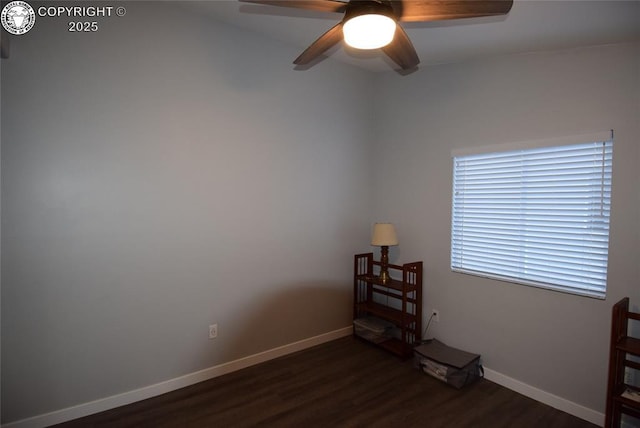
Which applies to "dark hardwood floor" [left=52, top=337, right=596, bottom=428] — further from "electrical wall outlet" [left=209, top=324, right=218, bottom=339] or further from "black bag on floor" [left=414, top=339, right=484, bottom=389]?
"electrical wall outlet" [left=209, top=324, right=218, bottom=339]

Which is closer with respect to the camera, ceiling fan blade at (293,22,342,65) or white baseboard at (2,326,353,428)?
ceiling fan blade at (293,22,342,65)

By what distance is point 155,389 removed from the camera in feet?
7.95

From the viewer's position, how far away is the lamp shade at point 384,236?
3246mm

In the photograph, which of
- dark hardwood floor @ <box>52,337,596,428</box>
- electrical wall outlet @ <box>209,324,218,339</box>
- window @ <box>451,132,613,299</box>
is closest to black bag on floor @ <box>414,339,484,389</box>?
dark hardwood floor @ <box>52,337,596,428</box>

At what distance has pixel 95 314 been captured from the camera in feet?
7.25

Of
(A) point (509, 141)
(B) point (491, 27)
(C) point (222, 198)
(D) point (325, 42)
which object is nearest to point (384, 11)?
(D) point (325, 42)

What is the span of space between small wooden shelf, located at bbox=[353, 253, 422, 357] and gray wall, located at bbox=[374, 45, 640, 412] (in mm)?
153

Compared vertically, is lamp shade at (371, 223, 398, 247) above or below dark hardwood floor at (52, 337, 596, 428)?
above

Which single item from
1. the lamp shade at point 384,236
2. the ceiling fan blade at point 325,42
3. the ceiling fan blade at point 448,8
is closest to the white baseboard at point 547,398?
the lamp shade at point 384,236

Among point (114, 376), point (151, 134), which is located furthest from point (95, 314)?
point (151, 134)

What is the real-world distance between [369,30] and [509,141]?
1725mm

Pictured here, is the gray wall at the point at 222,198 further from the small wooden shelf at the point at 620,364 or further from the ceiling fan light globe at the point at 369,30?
the ceiling fan light globe at the point at 369,30

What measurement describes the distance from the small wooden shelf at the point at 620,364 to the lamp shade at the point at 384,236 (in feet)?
5.62

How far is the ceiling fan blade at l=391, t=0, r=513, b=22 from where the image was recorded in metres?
1.42
